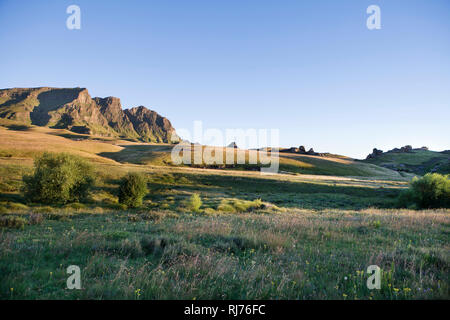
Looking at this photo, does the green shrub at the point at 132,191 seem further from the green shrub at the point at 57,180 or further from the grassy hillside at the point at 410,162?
the grassy hillside at the point at 410,162

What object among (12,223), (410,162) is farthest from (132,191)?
(410,162)

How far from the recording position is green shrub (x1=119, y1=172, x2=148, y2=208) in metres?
25.7

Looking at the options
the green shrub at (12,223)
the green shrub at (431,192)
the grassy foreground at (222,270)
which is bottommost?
the green shrub at (431,192)

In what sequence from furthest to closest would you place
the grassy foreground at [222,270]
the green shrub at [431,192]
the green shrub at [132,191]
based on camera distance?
1. the green shrub at [431,192]
2. the green shrub at [132,191]
3. the grassy foreground at [222,270]

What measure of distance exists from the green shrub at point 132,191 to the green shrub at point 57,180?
190 inches

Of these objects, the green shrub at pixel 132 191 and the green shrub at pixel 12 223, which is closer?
the green shrub at pixel 12 223

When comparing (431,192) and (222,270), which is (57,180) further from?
(431,192)

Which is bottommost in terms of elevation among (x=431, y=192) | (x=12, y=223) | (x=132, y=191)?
(x=431, y=192)

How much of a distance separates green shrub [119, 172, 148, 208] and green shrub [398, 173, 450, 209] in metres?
36.6

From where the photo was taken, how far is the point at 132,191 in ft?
85.6

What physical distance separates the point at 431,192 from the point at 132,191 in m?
39.0

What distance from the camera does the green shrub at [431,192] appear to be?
28.5 metres

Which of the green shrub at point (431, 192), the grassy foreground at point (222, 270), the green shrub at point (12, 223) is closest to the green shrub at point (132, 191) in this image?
the green shrub at point (12, 223)

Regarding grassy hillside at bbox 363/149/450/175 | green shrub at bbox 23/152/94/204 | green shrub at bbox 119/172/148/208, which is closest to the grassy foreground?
green shrub at bbox 119/172/148/208
